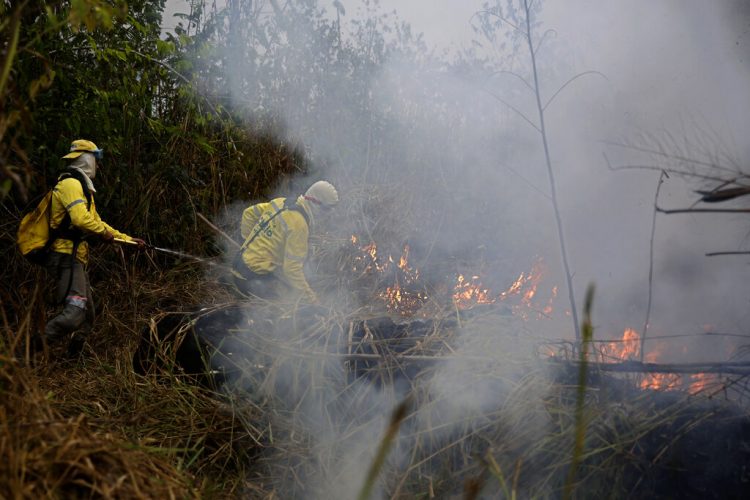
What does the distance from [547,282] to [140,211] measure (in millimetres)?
4684

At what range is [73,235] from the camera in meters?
4.69

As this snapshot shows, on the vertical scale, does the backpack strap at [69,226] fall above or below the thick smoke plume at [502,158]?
below

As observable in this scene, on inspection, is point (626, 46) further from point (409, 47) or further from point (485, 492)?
point (485, 492)

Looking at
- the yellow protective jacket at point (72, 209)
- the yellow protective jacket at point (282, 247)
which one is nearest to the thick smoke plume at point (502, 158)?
the yellow protective jacket at point (282, 247)

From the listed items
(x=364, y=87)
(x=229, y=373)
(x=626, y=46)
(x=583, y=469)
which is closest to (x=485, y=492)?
(x=583, y=469)

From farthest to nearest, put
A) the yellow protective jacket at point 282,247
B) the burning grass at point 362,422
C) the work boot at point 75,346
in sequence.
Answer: the yellow protective jacket at point 282,247 → the work boot at point 75,346 → the burning grass at point 362,422

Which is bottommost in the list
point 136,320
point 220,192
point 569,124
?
point 136,320

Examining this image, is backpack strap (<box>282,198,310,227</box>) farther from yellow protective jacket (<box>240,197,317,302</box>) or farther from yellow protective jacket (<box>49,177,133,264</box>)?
yellow protective jacket (<box>49,177,133,264</box>)

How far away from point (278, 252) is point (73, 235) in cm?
172

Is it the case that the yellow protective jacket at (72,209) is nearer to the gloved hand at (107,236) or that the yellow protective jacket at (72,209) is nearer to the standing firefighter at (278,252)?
the gloved hand at (107,236)

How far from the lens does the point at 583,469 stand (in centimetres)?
256

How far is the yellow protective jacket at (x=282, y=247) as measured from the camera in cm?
503

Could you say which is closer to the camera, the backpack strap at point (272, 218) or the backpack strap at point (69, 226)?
the backpack strap at point (69, 226)

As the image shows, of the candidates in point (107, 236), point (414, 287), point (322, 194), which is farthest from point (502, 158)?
point (107, 236)
